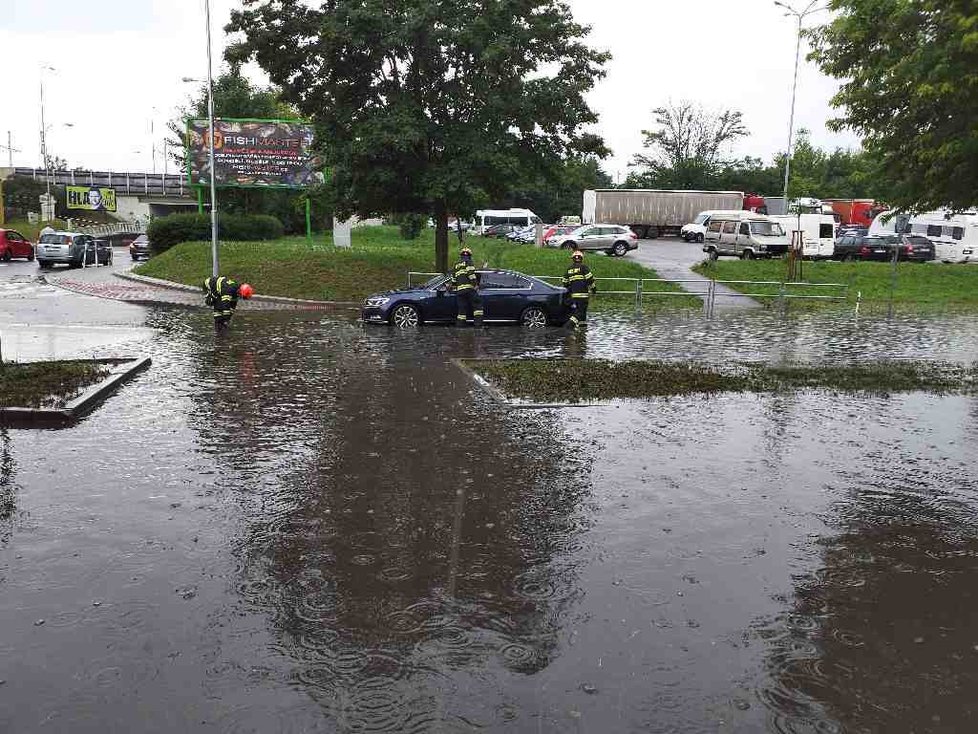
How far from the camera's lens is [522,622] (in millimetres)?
4887

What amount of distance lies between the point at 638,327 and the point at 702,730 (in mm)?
16635

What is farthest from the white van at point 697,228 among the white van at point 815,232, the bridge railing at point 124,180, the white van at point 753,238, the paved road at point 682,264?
the bridge railing at point 124,180

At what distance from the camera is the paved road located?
26.5 m

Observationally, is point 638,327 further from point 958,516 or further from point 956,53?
point 958,516

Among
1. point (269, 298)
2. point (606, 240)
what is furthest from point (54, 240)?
point (606, 240)

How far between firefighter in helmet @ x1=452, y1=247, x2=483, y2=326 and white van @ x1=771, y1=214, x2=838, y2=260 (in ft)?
73.8

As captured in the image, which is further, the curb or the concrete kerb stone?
the curb

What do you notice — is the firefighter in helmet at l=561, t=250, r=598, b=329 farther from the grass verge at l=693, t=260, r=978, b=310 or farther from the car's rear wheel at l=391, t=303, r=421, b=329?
the grass verge at l=693, t=260, r=978, b=310

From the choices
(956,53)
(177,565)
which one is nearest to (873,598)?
(177,565)

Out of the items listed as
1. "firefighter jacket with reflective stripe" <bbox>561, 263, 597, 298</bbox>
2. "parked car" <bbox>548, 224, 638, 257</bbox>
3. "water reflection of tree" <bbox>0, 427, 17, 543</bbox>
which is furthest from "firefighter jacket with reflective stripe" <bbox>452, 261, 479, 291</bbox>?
"parked car" <bbox>548, 224, 638, 257</bbox>

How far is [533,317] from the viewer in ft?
63.5

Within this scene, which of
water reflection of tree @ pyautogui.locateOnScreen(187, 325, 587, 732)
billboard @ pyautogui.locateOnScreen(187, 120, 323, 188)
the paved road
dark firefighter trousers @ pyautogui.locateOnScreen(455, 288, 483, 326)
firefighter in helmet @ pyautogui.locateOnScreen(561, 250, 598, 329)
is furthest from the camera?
billboard @ pyautogui.locateOnScreen(187, 120, 323, 188)

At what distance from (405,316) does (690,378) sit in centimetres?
805

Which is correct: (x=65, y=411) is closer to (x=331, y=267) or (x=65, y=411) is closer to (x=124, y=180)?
(x=331, y=267)
